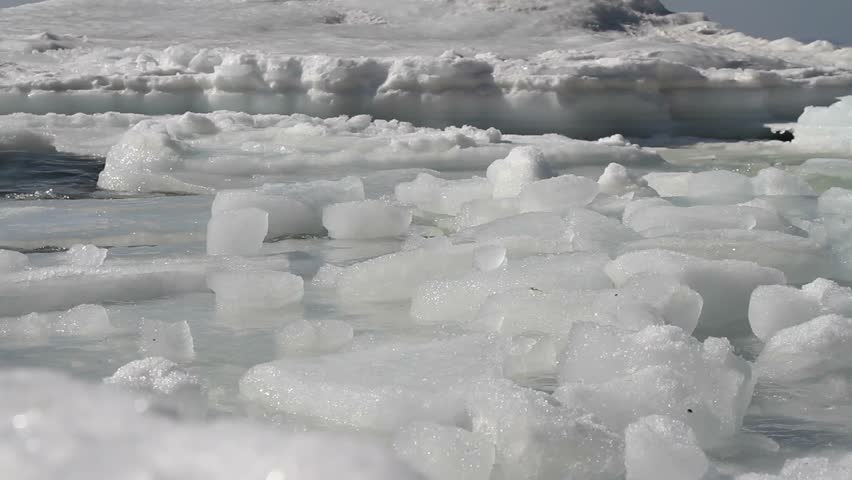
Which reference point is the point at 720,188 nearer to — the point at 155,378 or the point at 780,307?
the point at 780,307

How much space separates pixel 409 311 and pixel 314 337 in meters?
0.38

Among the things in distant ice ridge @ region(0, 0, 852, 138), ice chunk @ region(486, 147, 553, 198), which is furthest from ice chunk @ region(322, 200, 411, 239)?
distant ice ridge @ region(0, 0, 852, 138)

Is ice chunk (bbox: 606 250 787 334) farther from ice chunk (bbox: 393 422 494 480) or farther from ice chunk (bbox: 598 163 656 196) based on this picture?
ice chunk (bbox: 598 163 656 196)

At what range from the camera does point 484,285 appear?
213cm

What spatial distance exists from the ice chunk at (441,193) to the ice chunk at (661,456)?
7.91ft

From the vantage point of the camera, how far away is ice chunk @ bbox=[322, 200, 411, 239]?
3.19m

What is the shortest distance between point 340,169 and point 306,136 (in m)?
0.84

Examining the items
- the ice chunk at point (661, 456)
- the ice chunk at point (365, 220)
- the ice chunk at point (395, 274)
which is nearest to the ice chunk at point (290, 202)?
the ice chunk at point (365, 220)

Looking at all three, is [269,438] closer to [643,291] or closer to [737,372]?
[737,372]

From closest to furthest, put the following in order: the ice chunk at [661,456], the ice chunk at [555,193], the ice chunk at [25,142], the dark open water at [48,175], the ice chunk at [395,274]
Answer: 1. the ice chunk at [661,456]
2. the ice chunk at [395,274]
3. the ice chunk at [555,193]
4. the dark open water at [48,175]
5. the ice chunk at [25,142]

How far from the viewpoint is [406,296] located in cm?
237

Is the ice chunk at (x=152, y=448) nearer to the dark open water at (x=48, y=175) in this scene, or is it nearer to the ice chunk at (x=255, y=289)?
the ice chunk at (x=255, y=289)

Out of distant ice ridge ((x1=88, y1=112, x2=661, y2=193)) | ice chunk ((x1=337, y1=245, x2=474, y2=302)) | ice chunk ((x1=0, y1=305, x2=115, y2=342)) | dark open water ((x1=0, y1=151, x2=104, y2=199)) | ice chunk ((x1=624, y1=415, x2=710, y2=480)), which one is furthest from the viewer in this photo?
distant ice ridge ((x1=88, y1=112, x2=661, y2=193))

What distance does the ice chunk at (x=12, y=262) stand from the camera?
2447 mm
